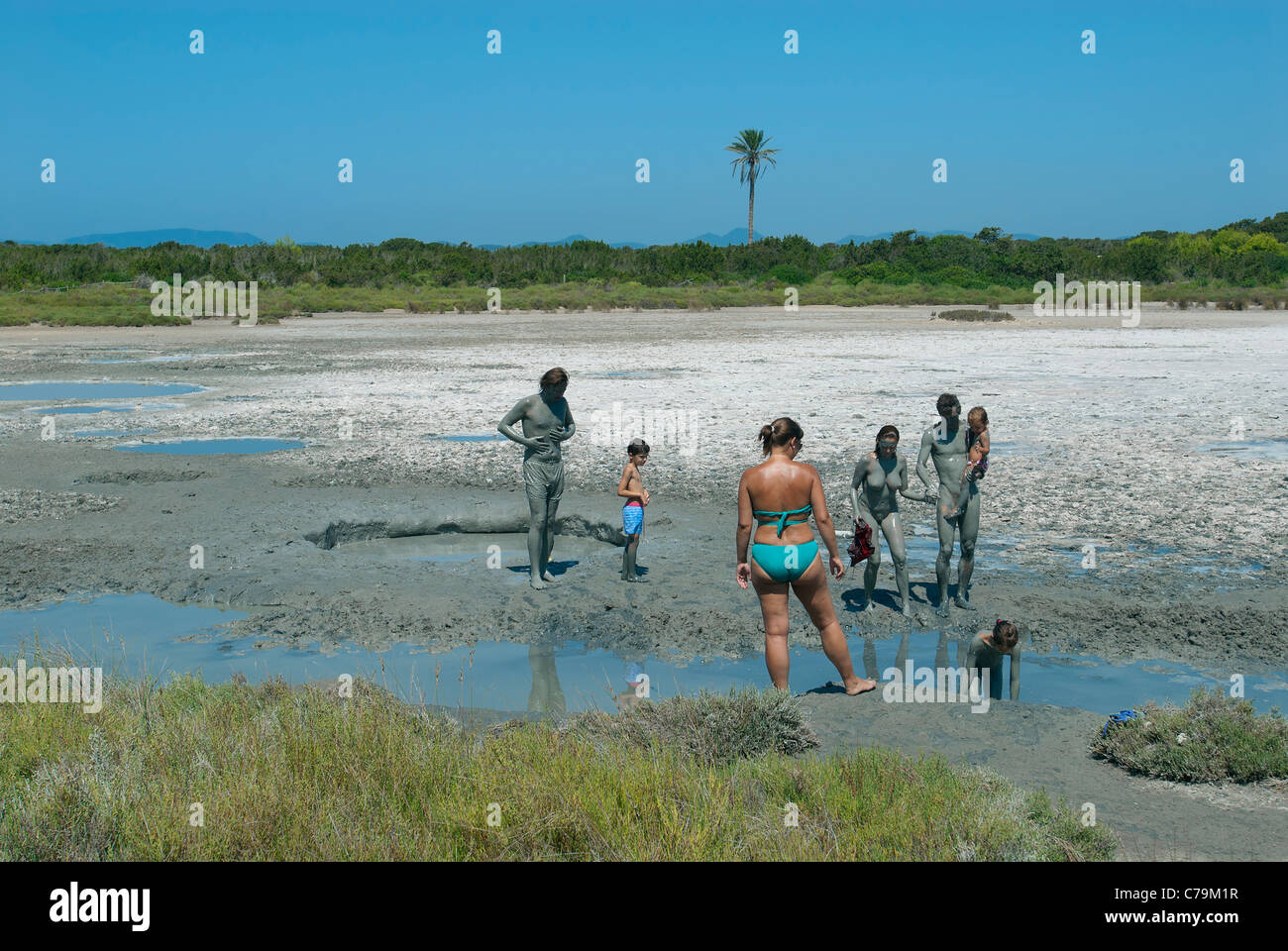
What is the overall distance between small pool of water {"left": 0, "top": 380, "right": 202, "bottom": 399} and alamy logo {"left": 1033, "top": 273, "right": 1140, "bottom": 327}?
107 ft

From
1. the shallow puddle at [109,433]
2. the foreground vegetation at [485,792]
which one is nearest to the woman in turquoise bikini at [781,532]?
the foreground vegetation at [485,792]

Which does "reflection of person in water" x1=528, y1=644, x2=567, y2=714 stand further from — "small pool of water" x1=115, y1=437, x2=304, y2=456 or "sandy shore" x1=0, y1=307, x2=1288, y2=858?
"small pool of water" x1=115, y1=437, x2=304, y2=456

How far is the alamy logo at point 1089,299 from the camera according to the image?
164ft

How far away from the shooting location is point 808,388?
76.0ft

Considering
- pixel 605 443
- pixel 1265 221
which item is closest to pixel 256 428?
pixel 605 443

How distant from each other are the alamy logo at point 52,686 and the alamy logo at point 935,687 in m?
4.57

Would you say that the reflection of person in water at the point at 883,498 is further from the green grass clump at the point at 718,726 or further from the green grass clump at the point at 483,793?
the green grass clump at the point at 483,793

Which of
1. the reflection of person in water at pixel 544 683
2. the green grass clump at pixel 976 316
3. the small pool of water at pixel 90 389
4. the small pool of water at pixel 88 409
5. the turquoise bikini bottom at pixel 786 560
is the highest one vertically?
the green grass clump at pixel 976 316

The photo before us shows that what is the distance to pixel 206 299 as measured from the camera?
59188 mm

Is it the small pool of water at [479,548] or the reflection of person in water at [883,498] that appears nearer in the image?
the reflection of person in water at [883,498]

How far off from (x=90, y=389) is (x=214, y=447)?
9.18 metres
